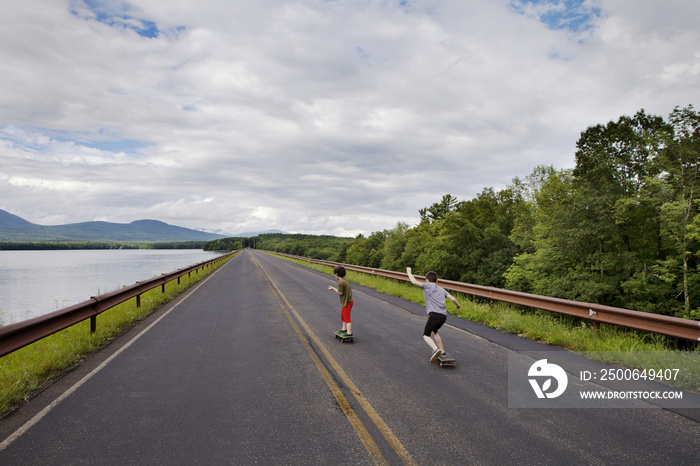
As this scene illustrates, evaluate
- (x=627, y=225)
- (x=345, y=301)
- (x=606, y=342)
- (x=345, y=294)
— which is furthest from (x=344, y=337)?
(x=627, y=225)

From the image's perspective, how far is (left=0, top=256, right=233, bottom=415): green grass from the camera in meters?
4.75

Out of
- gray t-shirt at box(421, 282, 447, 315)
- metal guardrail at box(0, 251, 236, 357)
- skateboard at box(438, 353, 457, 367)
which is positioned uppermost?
gray t-shirt at box(421, 282, 447, 315)

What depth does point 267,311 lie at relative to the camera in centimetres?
1102

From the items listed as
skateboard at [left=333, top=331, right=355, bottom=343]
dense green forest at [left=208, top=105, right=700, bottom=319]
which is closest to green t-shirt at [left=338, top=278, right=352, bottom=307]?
skateboard at [left=333, top=331, right=355, bottom=343]

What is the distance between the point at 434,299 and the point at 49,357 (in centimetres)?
637

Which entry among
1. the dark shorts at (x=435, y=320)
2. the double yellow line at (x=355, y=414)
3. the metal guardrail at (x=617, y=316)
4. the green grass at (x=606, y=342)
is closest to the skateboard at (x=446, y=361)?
the dark shorts at (x=435, y=320)

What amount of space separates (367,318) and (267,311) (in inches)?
123

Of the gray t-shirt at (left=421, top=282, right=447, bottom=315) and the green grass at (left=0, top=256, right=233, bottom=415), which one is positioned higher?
the gray t-shirt at (left=421, top=282, right=447, bottom=315)

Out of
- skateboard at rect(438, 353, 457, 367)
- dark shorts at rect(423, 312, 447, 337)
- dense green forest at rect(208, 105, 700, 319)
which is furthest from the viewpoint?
dense green forest at rect(208, 105, 700, 319)

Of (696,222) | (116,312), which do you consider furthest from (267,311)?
(696,222)

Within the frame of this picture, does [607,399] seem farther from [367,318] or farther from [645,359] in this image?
[367,318]
